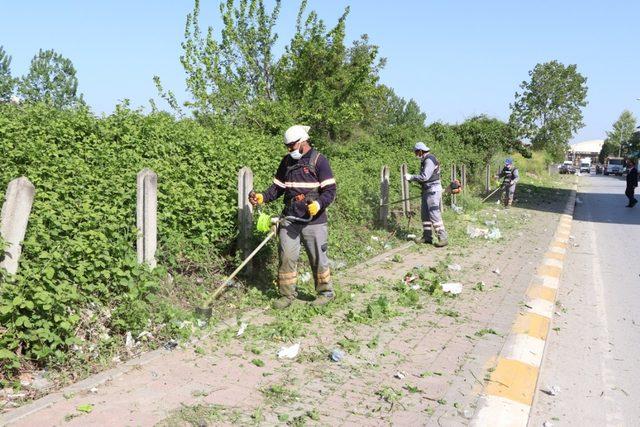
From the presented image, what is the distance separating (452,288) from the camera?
22.3ft

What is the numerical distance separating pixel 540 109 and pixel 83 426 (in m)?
52.4

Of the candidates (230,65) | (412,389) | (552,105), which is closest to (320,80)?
(230,65)

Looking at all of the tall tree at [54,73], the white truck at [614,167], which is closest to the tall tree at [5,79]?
the tall tree at [54,73]

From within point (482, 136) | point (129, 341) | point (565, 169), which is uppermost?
point (482, 136)

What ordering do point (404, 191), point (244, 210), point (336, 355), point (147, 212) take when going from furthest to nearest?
point (404, 191), point (244, 210), point (147, 212), point (336, 355)

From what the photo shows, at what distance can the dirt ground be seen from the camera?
3436 mm

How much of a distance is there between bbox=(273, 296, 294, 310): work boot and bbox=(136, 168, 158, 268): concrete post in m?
1.30

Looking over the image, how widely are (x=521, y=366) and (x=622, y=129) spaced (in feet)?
390

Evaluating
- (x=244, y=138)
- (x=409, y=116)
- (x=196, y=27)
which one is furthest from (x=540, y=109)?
(x=244, y=138)

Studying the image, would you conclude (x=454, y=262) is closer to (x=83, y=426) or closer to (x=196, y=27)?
(x=83, y=426)

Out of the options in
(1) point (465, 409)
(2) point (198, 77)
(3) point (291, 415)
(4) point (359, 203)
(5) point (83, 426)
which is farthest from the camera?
(2) point (198, 77)

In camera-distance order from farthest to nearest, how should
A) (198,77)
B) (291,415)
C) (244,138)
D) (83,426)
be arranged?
(198,77) → (244,138) → (291,415) → (83,426)

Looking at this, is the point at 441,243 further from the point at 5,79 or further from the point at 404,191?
the point at 5,79

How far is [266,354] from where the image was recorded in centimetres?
450
